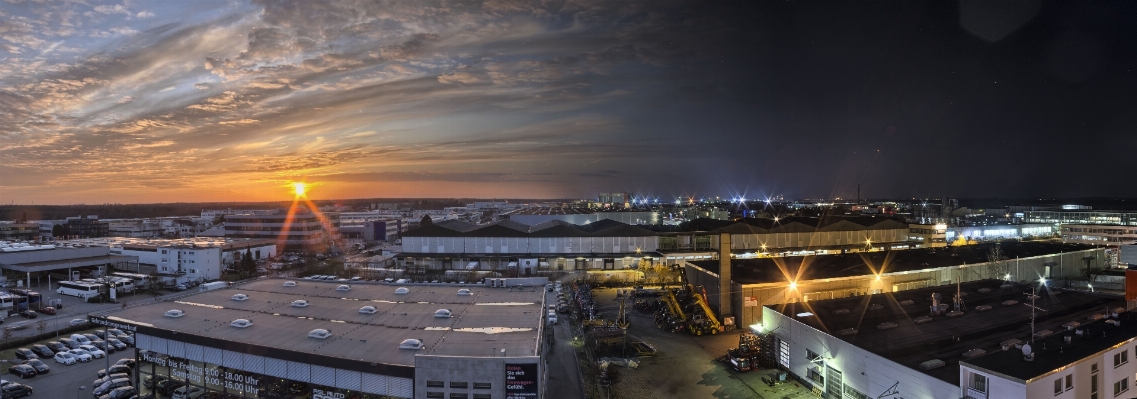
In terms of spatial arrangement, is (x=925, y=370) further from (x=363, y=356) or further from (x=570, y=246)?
(x=570, y=246)

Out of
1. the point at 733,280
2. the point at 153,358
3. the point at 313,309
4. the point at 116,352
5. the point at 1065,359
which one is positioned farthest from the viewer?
the point at 733,280

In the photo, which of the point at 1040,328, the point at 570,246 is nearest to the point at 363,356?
the point at 1040,328

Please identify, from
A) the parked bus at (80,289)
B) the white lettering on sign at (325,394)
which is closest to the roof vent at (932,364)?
the white lettering on sign at (325,394)

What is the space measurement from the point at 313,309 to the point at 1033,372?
46.9 ft

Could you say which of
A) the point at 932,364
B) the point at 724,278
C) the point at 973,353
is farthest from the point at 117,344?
the point at 973,353

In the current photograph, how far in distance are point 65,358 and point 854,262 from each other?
26030 mm

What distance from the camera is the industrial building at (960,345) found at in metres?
8.19

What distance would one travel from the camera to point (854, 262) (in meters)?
20.3

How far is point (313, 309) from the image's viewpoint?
12.7 m

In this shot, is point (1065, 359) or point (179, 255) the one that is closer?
point (1065, 359)

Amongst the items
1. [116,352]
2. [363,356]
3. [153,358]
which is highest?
[363,356]

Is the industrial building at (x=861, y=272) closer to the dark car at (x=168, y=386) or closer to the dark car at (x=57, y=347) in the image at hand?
the dark car at (x=168, y=386)

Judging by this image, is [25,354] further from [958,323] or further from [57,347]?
[958,323]

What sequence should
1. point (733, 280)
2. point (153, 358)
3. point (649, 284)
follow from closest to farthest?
point (153, 358), point (733, 280), point (649, 284)
